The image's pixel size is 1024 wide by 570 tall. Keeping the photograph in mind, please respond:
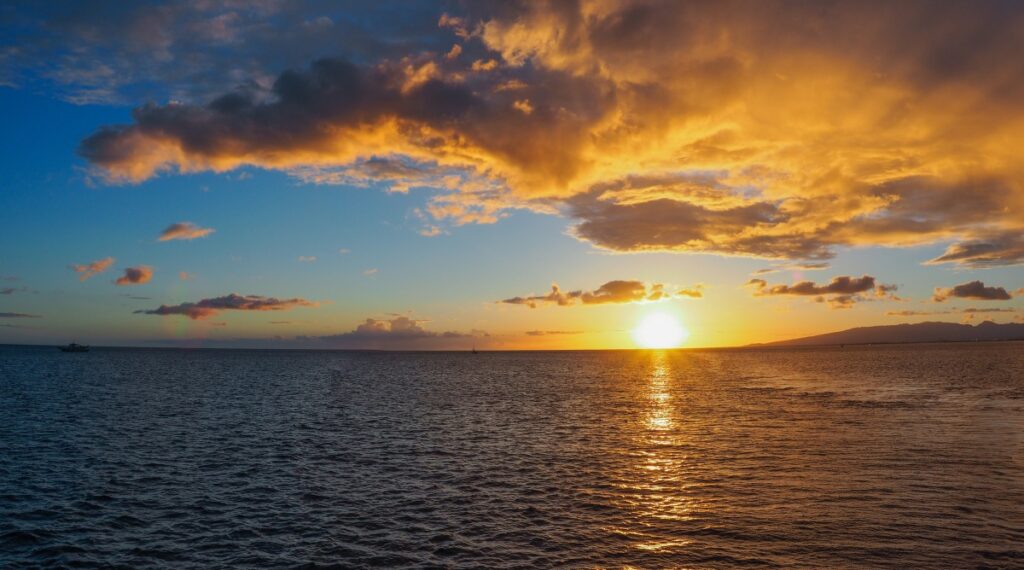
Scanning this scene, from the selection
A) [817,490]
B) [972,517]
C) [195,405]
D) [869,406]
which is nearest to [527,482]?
[817,490]

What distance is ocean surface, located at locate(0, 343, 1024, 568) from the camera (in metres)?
28.3

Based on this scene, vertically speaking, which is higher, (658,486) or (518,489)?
(518,489)

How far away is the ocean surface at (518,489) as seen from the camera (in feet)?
93.0

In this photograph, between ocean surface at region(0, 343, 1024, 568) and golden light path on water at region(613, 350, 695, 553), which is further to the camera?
golden light path on water at region(613, 350, 695, 553)

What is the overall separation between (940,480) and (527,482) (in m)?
26.3

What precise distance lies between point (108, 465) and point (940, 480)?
58.7m

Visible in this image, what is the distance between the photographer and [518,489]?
39.8 meters

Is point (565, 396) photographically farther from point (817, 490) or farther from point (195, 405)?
point (817, 490)

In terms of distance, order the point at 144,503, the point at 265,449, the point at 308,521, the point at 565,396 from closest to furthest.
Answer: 1. the point at 308,521
2. the point at 144,503
3. the point at 265,449
4. the point at 565,396

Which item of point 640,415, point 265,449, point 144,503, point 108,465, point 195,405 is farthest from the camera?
point 195,405

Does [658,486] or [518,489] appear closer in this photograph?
[518,489]

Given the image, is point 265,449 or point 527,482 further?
point 265,449

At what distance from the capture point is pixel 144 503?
36531 millimetres

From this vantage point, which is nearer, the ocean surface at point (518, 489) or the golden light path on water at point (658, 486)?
the ocean surface at point (518, 489)
